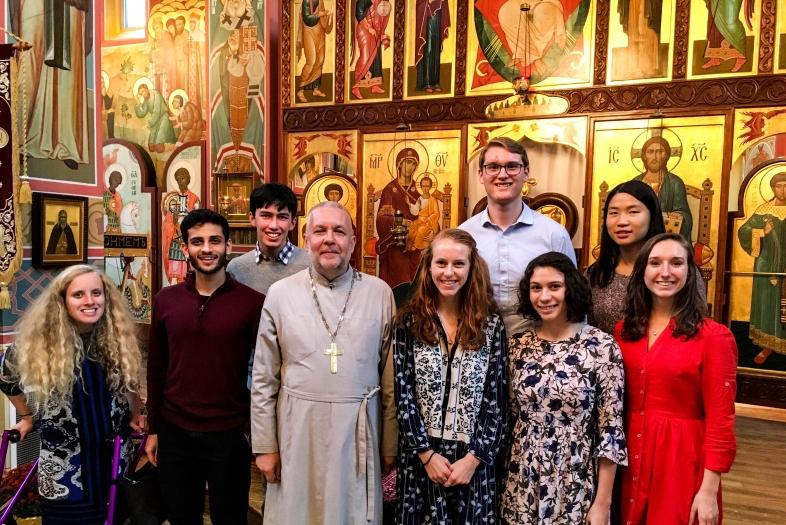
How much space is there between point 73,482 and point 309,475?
1107 millimetres

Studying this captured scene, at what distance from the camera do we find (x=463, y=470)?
230 centimetres

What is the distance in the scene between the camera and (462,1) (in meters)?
8.12

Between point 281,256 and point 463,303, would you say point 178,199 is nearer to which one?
point 281,256

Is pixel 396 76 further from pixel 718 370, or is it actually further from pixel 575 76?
pixel 718 370

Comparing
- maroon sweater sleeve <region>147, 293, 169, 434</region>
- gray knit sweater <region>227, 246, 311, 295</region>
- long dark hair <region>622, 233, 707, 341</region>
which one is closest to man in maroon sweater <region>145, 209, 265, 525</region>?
maroon sweater sleeve <region>147, 293, 169, 434</region>

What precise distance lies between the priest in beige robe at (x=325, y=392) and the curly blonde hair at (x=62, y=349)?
71 centimetres

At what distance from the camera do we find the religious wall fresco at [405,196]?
828cm

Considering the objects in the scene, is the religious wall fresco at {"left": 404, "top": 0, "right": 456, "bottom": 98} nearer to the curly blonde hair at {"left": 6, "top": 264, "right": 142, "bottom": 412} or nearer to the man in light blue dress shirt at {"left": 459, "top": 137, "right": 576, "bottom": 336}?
the man in light blue dress shirt at {"left": 459, "top": 137, "right": 576, "bottom": 336}

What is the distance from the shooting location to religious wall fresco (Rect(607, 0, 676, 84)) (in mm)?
7262

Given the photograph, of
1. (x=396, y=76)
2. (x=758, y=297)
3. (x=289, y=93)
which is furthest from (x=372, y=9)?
(x=758, y=297)

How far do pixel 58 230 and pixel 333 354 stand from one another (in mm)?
2980

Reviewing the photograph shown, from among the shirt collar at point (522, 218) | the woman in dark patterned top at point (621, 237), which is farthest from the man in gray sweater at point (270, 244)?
the woman in dark patterned top at point (621, 237)

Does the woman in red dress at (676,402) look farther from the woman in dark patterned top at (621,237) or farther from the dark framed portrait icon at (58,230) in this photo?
the dark framed portrait icon at (58,230)

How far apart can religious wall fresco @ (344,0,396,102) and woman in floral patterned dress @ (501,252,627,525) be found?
6.70 metres
